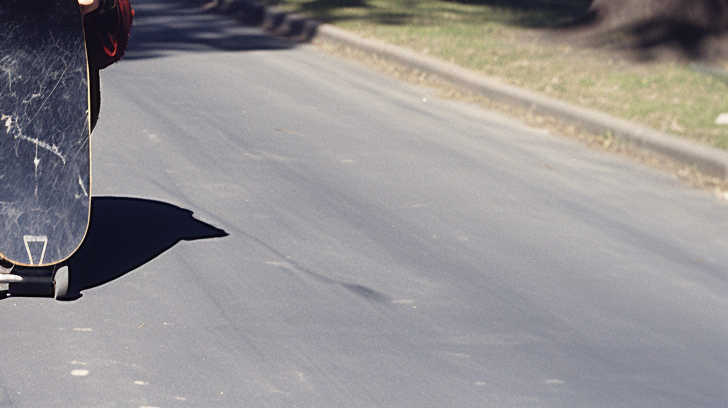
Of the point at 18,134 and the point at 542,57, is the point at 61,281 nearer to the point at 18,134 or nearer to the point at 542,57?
the point at 18,134

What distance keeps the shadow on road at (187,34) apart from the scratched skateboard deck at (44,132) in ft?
22.2

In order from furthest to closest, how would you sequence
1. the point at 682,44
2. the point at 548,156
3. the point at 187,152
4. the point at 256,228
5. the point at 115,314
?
the point at 682,44 < the point at 548,156 < the point at 187,152 < the point at 256,228 < the point at 115,314

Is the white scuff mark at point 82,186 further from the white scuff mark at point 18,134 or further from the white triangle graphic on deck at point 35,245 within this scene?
the white triangle graphic on deck at point 35,245

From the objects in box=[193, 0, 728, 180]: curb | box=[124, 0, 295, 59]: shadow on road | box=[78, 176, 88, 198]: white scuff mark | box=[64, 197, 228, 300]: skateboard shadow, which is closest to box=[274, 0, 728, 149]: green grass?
box=[193, 0, 728, 180]: curb

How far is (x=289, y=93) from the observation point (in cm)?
959

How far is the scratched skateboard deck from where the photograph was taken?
4.44 m

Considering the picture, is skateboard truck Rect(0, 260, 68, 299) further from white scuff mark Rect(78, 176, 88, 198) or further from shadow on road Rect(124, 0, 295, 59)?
shadow on road Rect(124, 0, 295, 59)

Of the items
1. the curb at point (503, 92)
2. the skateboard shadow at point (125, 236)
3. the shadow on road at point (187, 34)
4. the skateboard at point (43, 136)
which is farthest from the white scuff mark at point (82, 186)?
the shadow on road at point (187, 34)

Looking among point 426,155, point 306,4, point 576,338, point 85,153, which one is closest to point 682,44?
point 426,155

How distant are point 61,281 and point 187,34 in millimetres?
9147

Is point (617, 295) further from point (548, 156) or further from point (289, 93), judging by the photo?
point (289, 93)

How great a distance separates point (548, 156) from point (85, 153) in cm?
427

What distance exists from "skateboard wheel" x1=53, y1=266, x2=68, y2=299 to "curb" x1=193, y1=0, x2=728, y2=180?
4873 mm

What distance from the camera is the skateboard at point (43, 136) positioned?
444cm
